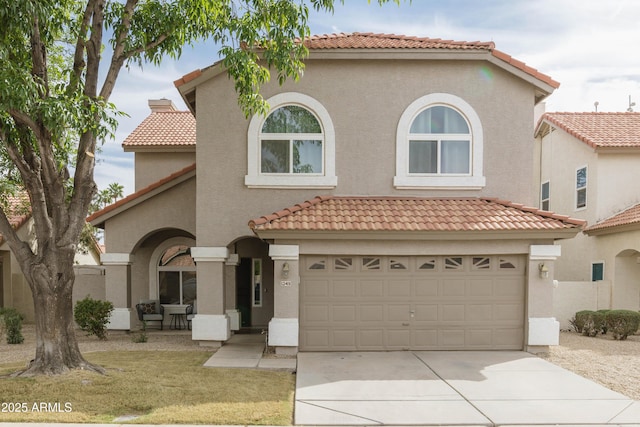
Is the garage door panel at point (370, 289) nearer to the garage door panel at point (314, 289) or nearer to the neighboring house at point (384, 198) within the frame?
the neighboring house at point (384, 198)

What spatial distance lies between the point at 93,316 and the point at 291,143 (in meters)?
7.28

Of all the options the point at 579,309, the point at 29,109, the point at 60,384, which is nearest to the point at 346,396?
the point at 60,384

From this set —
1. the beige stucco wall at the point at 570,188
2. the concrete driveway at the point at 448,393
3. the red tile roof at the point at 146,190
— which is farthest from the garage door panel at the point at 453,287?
the beige stucco wall at the point at 570,188

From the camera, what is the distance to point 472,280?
11.6 metres

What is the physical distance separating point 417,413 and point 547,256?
6000 millimetres

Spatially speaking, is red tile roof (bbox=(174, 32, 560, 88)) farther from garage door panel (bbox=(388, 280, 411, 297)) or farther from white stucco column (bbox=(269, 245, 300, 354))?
garage door panel (bbox=(388, 280, 411, 297))

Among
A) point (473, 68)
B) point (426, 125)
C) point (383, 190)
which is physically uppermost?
point (473, 68)

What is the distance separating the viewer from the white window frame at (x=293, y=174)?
1220 centimetres

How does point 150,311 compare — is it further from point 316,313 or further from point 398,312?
point 398,312

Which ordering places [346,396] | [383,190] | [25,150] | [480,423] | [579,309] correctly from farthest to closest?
[579,309]
[383,190]
[25,150]
[346,396]
[480,423]

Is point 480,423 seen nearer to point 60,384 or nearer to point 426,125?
point 60,384

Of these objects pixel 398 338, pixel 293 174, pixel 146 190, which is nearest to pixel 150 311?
pixel 146 190

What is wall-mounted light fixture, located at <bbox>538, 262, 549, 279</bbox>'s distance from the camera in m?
11.3

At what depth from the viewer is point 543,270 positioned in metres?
11.4
